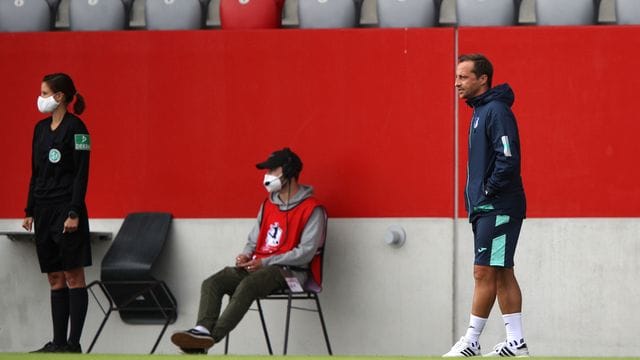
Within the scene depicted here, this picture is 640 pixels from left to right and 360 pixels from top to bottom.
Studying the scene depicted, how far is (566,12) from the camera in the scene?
327 inches

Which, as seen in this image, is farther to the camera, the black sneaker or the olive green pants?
the olive green pants

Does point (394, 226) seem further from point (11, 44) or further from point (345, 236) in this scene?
point (11, 44)

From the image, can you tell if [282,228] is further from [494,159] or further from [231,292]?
[494,159]

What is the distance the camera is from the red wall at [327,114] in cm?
805

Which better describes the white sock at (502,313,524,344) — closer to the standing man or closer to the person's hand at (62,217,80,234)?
the standing man

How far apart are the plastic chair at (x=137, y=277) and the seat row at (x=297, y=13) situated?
4.01 feet

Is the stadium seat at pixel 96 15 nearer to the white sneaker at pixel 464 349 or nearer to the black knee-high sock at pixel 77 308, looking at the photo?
the black knee-high sock at pixel 77 308

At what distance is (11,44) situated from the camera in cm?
868

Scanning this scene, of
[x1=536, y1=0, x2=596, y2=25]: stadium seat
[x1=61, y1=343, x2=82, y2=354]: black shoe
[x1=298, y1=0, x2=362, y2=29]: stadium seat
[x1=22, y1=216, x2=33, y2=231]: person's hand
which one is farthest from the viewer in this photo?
[x1=298, y1=0, x2=362, y2=29]: stadium seat

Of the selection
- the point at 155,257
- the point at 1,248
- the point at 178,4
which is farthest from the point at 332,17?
the point at 1,248

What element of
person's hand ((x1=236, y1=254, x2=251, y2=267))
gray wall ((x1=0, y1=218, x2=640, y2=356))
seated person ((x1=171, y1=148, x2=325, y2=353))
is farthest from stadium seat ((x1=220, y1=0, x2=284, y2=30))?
person's hand ((x1=236, y1=254, x2=251, y2=267))

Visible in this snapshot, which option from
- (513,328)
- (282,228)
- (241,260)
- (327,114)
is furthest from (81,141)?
(513,328)

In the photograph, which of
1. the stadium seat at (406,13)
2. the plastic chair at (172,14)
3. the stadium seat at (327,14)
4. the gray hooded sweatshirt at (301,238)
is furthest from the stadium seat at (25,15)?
the stadium seat at (406,13)

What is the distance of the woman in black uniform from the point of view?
7.23 meters
